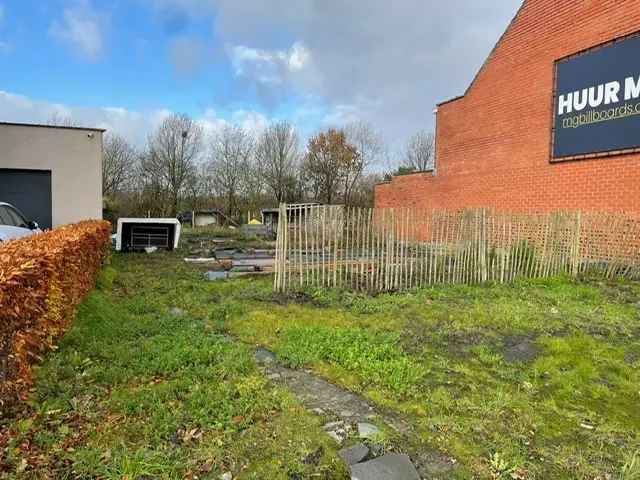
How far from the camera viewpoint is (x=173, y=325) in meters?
5.36

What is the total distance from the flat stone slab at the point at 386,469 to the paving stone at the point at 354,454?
0.25ft

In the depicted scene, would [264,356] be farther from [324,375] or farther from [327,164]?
[327,164]

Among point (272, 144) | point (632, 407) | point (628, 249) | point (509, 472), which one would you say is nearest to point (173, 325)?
point (509, 472)

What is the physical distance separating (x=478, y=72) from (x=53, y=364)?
1540 cm

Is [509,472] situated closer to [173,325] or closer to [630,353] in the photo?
[630,353]

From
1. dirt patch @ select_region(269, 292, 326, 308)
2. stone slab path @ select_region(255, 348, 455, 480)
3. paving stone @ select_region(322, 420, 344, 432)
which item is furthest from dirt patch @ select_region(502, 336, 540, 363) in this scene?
dirt patch @ select_region(269, 292, 326, 308)

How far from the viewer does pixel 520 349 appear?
A: 490 cm

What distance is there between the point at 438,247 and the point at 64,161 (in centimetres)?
1200

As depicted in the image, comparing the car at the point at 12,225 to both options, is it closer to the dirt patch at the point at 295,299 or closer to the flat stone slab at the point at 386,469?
the dirt patch at the point at 295,299

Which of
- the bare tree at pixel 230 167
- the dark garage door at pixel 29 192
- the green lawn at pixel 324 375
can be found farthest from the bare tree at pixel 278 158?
the green lawn at pixel 324 375

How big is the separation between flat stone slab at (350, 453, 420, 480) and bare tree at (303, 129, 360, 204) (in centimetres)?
3296

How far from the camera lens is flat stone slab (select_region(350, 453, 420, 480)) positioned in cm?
239

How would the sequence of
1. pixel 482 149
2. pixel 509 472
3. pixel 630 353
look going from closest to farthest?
1. pixel 509 472
2. pixel 630 353
3. pixel 482 149

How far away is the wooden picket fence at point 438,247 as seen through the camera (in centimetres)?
759
